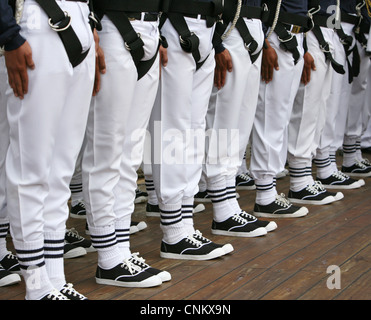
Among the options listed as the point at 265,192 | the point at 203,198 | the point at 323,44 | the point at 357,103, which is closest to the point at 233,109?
the point at 265,192

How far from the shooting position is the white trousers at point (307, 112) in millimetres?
4457

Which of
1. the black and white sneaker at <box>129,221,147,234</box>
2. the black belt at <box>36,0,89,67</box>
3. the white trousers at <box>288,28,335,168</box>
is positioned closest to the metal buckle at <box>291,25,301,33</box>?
the white trousers at <box>288,28,335,168</box>

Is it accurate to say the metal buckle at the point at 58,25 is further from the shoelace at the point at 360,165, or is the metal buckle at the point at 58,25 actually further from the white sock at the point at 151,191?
the shoelace at the point at 360,165

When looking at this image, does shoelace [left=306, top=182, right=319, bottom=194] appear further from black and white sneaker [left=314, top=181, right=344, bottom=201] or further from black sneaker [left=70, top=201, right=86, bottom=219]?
black sneaker [left=70, top=201, right=86, bottom=219]

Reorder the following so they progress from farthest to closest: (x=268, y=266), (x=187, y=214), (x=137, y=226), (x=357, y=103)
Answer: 1. (x=357, y=103)
2. (x=137, y=226)
3. (x=187, y=214)
4. (x=268, y=266)

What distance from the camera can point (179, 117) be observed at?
124 inches

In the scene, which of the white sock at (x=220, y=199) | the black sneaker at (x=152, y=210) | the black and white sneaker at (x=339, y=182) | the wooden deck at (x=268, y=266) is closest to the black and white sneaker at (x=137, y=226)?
the wooden deck at (x=268, y=266)

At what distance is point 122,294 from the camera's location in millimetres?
2719

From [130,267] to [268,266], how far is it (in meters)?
0.64

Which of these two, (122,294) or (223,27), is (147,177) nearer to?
(223,27)

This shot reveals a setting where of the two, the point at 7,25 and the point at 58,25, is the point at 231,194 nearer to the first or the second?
the point at 58,25

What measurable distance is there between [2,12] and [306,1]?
7.95 feet

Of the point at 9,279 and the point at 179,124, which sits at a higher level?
the point at 179,124

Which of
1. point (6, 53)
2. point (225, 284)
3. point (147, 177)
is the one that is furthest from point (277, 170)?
point (6, 53)
